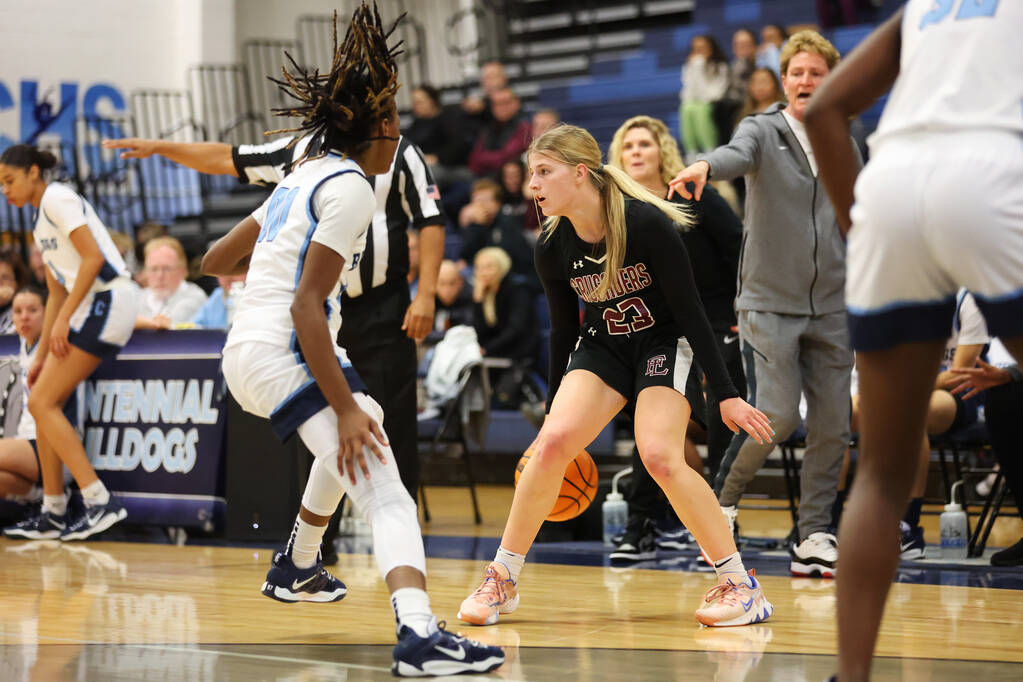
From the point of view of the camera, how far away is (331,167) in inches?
132

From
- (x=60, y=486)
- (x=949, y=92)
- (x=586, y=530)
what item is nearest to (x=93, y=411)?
(x=60, y=486)

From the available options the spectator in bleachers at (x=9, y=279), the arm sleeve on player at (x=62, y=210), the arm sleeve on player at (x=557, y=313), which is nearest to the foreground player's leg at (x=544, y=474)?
the arm sleeve on player at (x=557, y=313)

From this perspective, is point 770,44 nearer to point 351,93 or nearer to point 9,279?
point 9,279

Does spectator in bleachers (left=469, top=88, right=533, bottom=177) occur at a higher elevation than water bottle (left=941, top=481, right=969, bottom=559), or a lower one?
higher

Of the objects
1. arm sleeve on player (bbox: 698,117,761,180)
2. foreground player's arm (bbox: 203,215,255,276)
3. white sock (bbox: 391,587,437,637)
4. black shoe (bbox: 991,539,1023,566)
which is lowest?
black shoe (bbox: 991,539,1023,566)

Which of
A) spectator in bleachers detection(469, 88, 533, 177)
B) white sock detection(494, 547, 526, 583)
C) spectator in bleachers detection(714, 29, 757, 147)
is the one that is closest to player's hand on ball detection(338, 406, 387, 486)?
white sock detection(494, 547, 526, 583)

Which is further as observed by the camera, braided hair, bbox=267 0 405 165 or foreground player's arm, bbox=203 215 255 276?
foreground player's arm, bbox=203 215 255 276

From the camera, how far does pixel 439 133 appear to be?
1277 cm

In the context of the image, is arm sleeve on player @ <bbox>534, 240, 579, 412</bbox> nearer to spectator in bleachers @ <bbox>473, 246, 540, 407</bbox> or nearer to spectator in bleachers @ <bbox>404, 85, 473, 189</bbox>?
spectator in bleachers @ <bbox>473, 246, 540, 407</bbox>

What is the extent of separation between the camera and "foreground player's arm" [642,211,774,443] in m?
3.84

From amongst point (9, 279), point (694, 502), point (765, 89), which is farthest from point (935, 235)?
point (9, 279)

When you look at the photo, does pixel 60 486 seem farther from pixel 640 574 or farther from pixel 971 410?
pixel 971 410

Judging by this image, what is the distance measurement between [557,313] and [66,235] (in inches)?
128

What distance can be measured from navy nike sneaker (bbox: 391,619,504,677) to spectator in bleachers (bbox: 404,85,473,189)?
953 centimetres
